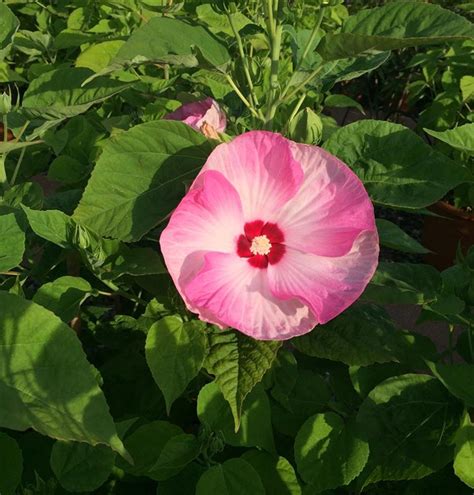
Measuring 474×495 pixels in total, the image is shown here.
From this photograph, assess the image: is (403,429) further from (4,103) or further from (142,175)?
(4,103)

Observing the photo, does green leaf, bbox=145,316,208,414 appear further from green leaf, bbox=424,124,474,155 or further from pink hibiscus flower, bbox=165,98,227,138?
green leaf, bbox=424,124,474,155

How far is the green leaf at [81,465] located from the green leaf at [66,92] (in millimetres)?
420

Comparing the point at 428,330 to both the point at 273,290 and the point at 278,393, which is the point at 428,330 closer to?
the point at 278,393

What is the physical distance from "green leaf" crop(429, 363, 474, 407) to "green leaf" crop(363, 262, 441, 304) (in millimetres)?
94

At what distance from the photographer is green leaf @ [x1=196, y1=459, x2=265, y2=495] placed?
820 millimetres

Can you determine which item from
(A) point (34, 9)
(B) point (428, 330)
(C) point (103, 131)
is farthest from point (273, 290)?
(A) point (34, 9)

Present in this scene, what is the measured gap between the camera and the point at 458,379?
34.5 inches

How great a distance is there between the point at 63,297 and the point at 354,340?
363mm

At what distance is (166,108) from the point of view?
117 cm

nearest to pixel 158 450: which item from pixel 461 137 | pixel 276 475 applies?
pixel 276 475

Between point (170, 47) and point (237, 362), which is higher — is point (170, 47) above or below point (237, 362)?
above

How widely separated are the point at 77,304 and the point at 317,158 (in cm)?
34

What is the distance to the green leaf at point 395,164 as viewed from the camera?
794 millimetres

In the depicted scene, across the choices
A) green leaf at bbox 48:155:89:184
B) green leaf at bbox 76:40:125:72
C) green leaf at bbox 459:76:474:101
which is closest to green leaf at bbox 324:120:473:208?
green leaf at bbox 48:155:89:184
